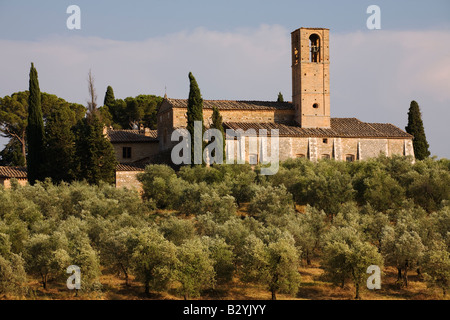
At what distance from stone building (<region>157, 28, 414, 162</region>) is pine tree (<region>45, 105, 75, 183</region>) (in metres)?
6.87

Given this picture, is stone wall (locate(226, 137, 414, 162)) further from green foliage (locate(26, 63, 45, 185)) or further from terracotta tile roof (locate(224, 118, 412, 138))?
green foliage (locate(26, 63, 45, 185))

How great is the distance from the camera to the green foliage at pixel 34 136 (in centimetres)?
3800

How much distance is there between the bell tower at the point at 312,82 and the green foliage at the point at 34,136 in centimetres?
1622

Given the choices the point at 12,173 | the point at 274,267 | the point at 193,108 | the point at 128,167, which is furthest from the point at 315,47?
the point at 274,267

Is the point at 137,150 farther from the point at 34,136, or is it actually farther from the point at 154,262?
the point at 154,262

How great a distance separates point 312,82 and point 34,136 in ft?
58.5

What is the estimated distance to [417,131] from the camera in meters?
47.9

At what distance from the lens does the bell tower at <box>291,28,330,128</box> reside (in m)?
44.4

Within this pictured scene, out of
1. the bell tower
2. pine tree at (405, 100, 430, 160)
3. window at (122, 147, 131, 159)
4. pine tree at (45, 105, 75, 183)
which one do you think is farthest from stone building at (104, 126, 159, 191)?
pine tree at (405, 100, 430, 160)

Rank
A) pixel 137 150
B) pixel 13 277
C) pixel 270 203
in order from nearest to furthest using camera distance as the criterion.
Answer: pixel 13 277 < pixel 270 203 < pixel 137 150

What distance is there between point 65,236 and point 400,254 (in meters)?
12.2

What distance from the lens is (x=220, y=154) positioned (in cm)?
3884

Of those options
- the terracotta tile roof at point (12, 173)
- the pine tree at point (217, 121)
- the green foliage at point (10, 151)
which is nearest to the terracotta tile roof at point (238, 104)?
the pine tree at point (217, 121)

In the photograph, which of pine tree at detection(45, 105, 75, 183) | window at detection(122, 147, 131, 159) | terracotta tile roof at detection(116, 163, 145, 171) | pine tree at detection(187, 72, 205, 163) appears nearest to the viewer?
pine tree at detection(45, 105, 75, 183)
